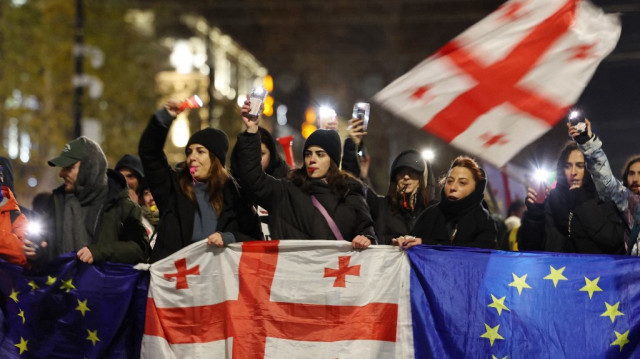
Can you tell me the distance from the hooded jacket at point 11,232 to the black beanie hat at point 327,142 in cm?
218

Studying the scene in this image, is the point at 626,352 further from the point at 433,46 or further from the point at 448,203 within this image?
the point at 433,46

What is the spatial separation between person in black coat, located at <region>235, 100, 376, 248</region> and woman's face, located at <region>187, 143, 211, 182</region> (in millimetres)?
347

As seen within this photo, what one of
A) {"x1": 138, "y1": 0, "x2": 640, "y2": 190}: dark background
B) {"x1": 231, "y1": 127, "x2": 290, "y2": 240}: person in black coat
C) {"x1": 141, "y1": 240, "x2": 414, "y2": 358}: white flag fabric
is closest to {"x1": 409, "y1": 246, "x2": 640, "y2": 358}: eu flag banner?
{"x1": 141, "y1": 240, "x2": 414, "y2": 358}: white flag fabric

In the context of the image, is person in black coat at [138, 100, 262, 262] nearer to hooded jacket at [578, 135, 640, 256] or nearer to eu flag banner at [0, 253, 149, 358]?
eu flag banner at [0, 253, 149, 358]

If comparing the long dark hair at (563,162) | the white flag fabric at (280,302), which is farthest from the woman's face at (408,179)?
the white flag fabric at (280,302)

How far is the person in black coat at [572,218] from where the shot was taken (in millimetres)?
7277

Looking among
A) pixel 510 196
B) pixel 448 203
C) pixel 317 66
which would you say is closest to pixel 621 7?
pixel 510 196

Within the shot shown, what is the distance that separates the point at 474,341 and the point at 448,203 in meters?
1.18

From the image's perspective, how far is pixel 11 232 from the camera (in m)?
7.62

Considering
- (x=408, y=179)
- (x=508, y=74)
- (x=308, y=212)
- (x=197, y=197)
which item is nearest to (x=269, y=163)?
(x=408, y=179)

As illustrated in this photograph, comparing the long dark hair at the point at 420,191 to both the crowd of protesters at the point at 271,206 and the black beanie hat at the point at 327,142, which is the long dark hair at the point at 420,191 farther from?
the black beanie hat at the point at 327,142

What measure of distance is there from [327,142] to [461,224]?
110 cm

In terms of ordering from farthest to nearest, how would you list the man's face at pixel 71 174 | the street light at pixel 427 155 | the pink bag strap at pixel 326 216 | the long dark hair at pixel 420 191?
the street light at pixel 427 155 → the long dark hair at pixel 420 191 → the man's face at pixel 71 174 → the pink bag strap at pixel 326 216

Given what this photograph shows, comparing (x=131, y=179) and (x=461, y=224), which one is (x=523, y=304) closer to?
(x=461, y=224)
